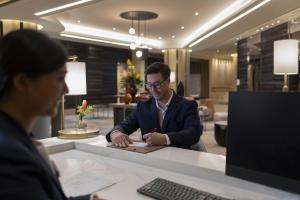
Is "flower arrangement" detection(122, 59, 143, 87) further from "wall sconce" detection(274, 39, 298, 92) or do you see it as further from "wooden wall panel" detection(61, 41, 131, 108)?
"wooden wall panel" detection(61, 41, 131, 108)

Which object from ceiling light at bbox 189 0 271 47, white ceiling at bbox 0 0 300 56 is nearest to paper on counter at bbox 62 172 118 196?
white ceiling at bbox 0 0 300 56

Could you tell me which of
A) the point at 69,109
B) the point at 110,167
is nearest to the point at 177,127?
the point at 110,167

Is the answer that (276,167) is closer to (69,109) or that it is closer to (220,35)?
(220,35)

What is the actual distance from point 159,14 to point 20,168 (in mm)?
8068

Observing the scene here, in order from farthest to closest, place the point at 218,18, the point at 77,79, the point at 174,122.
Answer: the point at 218,18, the point at 77,79, the point at 174,122

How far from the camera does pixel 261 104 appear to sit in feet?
3.86

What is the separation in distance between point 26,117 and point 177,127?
178 cm

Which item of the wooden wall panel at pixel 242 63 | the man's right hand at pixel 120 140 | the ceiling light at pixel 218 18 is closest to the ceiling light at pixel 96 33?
the ceiling light at pixel 218 18

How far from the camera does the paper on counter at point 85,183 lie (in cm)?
136

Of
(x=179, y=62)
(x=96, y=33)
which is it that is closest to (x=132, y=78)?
(x=96, y=33)

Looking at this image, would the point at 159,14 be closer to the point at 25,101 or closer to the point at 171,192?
the point at 171,192

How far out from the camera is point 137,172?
64.2 inches

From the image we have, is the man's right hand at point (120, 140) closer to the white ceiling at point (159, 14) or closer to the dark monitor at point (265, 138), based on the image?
the dark monitor at point (265, 138)

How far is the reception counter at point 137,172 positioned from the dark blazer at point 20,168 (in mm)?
665
